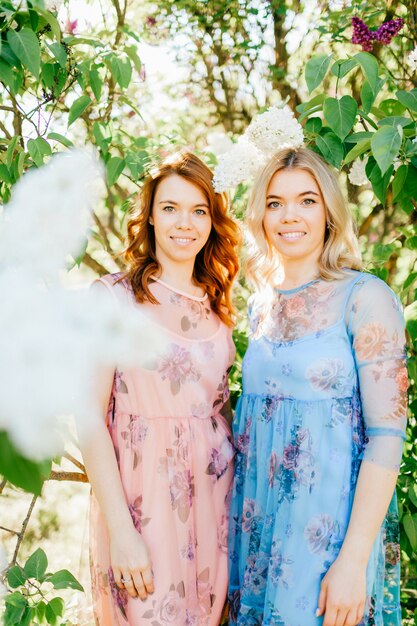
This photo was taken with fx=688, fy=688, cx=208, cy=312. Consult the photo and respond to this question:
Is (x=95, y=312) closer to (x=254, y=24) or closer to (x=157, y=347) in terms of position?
(x=157, y=347)

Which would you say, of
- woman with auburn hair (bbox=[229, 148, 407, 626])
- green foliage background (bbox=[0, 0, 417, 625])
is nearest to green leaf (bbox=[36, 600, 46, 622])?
green foliage background (bbox=[0, 0, 417, 625])

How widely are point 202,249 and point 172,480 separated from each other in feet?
2.22

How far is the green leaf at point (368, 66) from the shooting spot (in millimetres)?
1492

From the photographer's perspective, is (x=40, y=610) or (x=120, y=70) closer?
(x=40, y=610)

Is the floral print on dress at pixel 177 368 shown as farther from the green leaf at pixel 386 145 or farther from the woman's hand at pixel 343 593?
the green leaf at pixel 386 145

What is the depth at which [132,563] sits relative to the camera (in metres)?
1.60

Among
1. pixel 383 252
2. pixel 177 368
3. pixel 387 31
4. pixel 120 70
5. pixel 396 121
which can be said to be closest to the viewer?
pixel 396 121

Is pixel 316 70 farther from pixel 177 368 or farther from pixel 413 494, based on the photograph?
pixel 413 494

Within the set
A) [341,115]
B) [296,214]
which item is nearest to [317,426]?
[296,214]

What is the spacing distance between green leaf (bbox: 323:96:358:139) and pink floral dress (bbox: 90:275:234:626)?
620 mm

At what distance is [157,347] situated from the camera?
29 centimetres

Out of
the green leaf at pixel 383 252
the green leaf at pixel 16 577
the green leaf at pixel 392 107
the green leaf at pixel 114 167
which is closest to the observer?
the green leaf at pixel 16 577

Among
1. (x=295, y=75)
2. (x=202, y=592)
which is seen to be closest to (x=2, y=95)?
(x=295, y=75)

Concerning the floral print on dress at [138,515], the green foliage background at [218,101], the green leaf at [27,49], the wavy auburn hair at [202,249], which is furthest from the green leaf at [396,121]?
the floral print on dress at [138,515]
